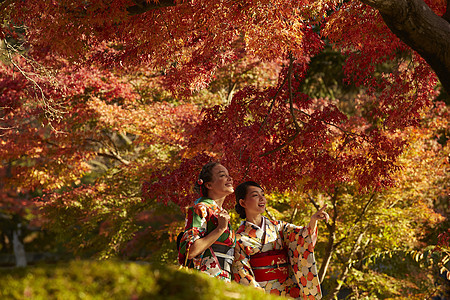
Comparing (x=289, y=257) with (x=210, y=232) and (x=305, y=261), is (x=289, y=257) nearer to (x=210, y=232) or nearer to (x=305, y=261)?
(x=305, y=261)

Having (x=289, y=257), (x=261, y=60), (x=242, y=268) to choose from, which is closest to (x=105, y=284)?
(x=242, y=268)

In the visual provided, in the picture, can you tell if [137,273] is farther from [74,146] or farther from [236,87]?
[236,87]

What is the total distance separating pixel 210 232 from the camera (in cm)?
283

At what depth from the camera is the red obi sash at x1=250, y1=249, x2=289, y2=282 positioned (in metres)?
3.32

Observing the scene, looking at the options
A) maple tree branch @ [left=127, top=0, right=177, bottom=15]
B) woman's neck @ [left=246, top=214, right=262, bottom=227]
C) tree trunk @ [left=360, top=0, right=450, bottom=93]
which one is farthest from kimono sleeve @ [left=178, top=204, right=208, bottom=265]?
maple tree branch @ [left=127, top=0, right=177, bottom=15]

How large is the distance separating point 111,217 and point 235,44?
4.35 metres

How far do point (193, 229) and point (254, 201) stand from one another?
0.75m

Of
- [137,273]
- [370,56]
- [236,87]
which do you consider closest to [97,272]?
[137,273]

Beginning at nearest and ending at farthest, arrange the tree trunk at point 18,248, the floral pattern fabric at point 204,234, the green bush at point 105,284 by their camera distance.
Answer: the green bush at point 105,284 < the floral pattern fabric at point 204,234 < the tree trunk at point 18,248

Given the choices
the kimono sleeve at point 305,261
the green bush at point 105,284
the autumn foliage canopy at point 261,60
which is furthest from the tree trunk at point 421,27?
the green bush at point 105,284

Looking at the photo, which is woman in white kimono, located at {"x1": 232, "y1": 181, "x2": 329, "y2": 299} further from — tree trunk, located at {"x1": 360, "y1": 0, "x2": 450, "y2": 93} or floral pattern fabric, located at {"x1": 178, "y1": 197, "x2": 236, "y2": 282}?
tree trunk, located at {"x1": 360, "y1": 0, "x2": 450, "y2": 93}

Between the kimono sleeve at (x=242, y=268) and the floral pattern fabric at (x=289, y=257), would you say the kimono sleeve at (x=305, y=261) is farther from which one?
the kimono sleeve at (x=242, y=268)

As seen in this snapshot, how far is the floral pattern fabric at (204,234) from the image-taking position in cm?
282

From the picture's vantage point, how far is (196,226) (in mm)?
2842
